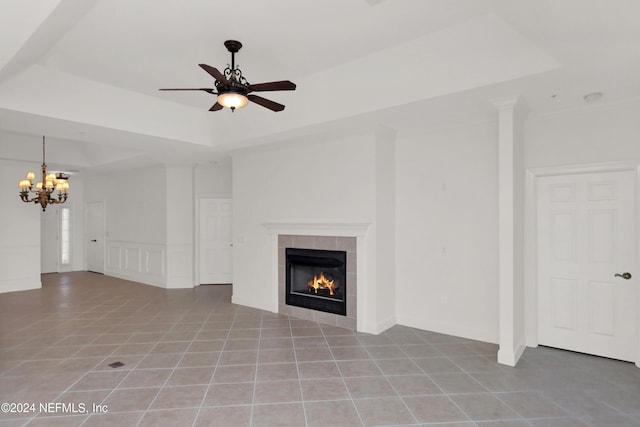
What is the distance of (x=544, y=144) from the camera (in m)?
3.97

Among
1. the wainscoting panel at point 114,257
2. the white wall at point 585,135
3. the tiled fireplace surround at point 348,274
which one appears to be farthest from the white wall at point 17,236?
the white wall at point 585,135

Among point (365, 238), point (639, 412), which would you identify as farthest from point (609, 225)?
point (365, 238)

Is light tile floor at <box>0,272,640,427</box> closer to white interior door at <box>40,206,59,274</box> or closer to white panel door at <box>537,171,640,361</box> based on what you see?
white panel door at <box>537,171,640,361</box>

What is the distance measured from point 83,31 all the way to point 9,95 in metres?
1.41

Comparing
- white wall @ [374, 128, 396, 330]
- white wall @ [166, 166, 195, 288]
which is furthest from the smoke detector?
white wall @ [166, 166, 195, 288]

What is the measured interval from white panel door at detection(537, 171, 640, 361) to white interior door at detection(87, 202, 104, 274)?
1001 cm

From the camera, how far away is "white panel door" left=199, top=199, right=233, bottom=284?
793cm

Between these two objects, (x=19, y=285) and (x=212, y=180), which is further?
(x=212, y=180)

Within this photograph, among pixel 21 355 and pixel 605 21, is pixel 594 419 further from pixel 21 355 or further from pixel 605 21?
pixel 21 355

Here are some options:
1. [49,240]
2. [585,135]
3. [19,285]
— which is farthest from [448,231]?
[49,240]

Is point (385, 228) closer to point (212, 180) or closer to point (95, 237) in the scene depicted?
point (212, 180)

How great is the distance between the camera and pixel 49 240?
9.59m

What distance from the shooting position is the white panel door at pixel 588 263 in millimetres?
3619

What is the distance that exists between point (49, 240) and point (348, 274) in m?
9.05
